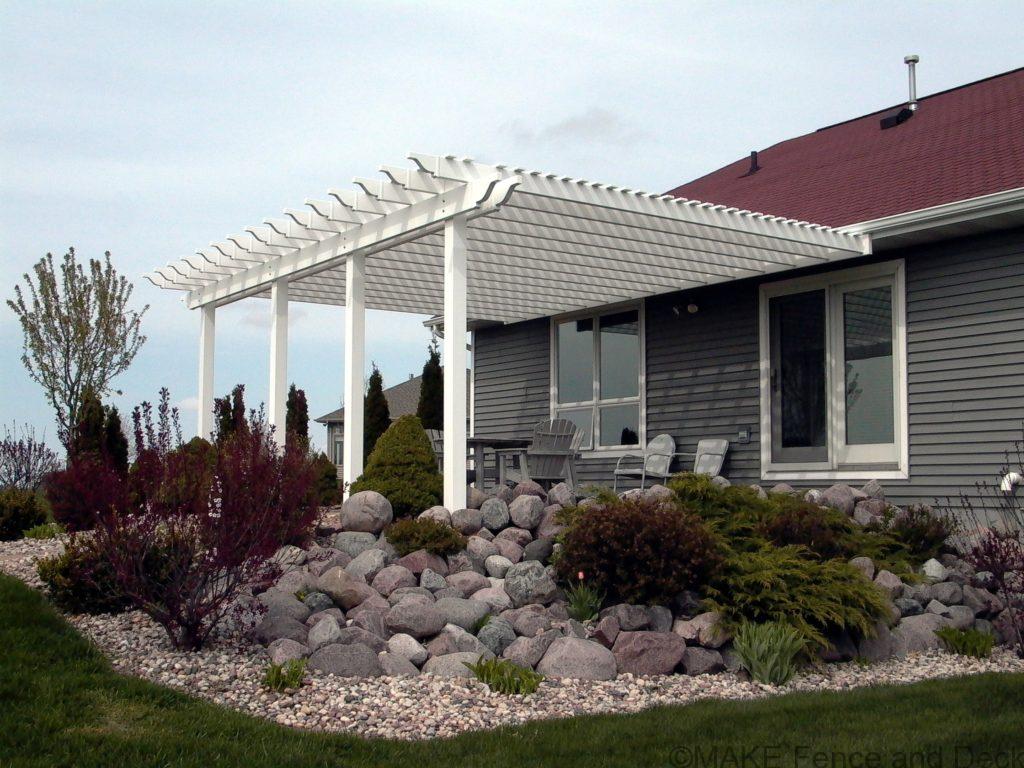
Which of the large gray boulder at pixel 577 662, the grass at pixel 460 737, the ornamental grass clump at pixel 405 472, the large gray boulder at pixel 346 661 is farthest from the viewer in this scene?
the ornamental grass clump at pixel 405 472

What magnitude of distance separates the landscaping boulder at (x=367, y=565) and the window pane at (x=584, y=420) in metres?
5.19

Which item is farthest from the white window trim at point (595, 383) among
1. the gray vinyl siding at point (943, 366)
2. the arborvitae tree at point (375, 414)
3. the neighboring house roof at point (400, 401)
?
the neighboring house roof at point (400, 401)

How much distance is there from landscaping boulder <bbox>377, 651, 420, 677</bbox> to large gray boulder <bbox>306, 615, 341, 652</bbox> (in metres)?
0.29

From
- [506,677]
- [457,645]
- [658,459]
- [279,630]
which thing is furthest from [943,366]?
[279,630]

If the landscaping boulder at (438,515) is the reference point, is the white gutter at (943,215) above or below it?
above

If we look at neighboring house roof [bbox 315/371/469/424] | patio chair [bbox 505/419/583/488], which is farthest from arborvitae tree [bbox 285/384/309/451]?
neighboring house roof [bbox 315/371/469/424]

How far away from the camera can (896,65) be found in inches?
544

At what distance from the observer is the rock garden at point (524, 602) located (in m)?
5.14

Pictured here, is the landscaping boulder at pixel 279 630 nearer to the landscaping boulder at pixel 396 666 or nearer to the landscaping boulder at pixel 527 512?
the landscaping boulder at pixel 396 666

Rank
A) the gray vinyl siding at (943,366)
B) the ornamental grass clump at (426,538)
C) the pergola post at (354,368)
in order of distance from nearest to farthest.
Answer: the ornamental grass clump at (426,538), the gray vinyl siding at (943,366), the pergola post at (354,368)

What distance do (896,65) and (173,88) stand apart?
943 centimetres

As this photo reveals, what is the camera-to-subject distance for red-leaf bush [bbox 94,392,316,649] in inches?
213

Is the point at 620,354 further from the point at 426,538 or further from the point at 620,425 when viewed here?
the point at 426,538

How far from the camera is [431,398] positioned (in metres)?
14.0
